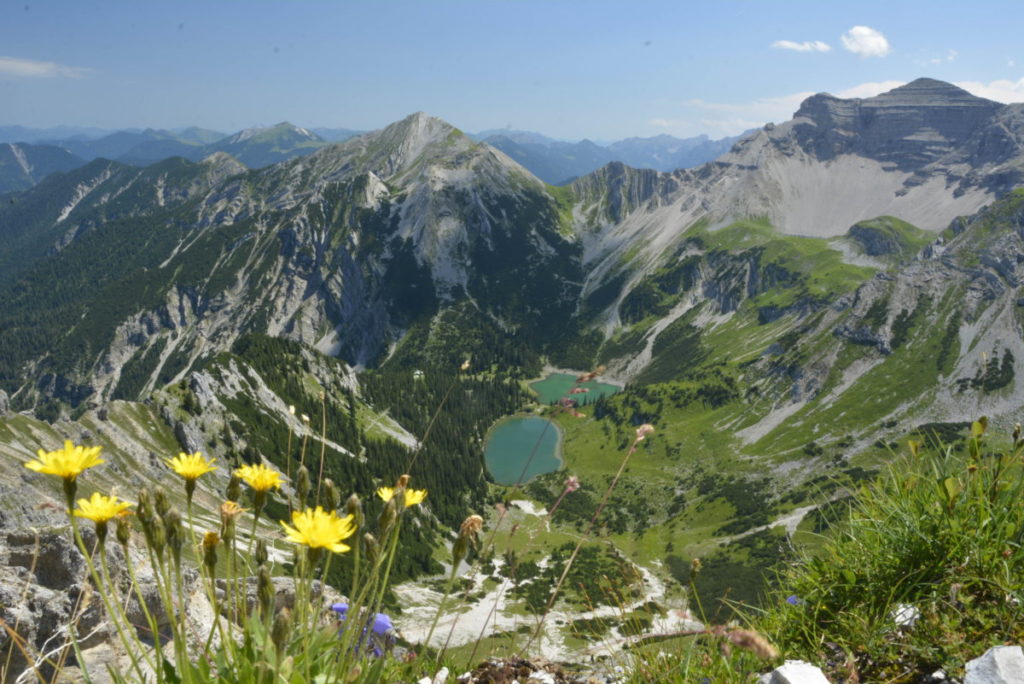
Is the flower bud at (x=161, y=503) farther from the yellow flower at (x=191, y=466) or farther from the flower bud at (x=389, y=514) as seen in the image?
the flower bud at (x=389, y=514)

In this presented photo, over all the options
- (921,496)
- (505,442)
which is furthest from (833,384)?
(921,496)

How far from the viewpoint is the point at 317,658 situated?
332cm

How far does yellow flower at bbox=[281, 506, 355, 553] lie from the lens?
2.32m

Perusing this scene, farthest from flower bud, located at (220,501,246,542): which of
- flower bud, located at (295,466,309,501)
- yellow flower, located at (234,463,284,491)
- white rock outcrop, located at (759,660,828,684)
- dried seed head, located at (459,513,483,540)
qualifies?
white rock outcrop, located at (759,660,828,684)

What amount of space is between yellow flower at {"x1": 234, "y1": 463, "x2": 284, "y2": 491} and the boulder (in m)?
3.90

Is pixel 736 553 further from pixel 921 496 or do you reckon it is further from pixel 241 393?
pixel 921 496

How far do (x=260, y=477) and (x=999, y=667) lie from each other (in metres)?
4.11

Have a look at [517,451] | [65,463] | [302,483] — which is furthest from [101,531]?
[517,451]

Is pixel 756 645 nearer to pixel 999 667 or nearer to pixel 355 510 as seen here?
pixel 999 667

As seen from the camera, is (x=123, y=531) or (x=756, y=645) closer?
(x=756, y=645)

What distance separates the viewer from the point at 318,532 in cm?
237

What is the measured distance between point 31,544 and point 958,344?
8622 inches

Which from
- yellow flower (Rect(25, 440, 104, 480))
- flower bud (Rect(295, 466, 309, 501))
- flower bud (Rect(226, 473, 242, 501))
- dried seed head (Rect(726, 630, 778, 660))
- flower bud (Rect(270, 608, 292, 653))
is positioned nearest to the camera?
dried seed head (Rect(726, 630, 778, 660))

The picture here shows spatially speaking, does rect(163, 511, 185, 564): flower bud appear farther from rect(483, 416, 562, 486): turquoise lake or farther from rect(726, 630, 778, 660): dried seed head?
rect(483, 416, 562, 486): turquoise lake
